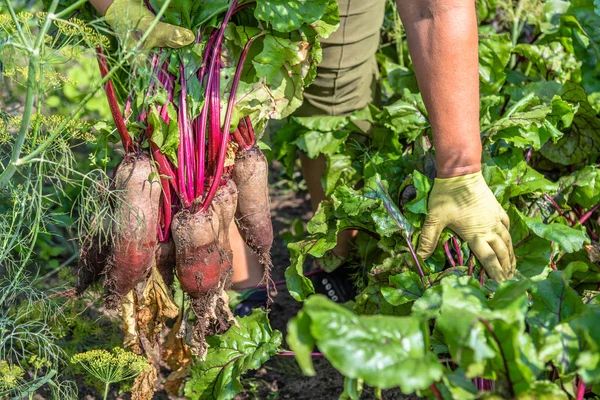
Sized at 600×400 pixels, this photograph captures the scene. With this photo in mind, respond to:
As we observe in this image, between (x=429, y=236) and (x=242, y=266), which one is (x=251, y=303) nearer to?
(x=242, y=266)

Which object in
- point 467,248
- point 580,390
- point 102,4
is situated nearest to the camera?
point 580,390

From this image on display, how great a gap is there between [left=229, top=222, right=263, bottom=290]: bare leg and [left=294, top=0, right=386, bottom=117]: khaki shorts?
573 millimetres

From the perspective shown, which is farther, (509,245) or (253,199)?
(253,199)

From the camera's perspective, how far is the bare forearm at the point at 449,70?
190 centimetres

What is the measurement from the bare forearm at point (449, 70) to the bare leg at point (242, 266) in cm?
109

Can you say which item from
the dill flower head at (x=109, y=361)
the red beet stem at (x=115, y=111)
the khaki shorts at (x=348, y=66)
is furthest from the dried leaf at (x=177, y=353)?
the khaki shorts at (x=348, y=66)

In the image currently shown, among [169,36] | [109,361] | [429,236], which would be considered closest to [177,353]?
[109,361]

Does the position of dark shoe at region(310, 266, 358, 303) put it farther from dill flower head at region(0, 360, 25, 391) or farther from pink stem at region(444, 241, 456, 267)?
dill flower head at region(0, 360, 25, 391)

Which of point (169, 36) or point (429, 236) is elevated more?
point (169, 36)

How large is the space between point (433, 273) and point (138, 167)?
93 cm

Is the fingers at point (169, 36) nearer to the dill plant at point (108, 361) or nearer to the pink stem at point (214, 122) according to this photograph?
the pink stem at point (214, 122)

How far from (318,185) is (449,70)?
106cm

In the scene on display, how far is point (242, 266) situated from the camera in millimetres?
2906

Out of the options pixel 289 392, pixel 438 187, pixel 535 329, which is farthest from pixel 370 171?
pixel 535 329
